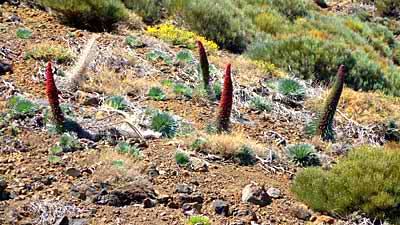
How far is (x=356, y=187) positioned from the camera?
588 cm

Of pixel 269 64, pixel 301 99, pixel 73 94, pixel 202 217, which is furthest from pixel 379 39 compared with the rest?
pixel 202 217

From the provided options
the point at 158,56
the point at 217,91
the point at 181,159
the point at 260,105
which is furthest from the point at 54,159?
the point at 158,56

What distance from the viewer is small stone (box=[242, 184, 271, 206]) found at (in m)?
5.86

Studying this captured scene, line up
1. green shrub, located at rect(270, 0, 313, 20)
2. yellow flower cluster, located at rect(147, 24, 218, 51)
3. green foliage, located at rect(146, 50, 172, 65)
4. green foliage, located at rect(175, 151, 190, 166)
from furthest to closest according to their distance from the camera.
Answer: green shrub, located at rect(270, 0, 313, 20) < yellow flower cluster, located at rect(147, 24, 218, 51) < green foliage, located at rect(146, 50, 172, 65) < green foliage, located at rect(175, 151, 190, 166)

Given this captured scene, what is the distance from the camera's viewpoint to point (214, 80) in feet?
30.2

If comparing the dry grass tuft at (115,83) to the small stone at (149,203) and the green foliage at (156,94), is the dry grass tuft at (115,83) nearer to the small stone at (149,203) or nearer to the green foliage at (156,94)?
the green foliage at (156,94)

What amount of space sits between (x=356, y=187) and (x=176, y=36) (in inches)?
227

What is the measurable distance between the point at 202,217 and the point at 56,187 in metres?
1.28

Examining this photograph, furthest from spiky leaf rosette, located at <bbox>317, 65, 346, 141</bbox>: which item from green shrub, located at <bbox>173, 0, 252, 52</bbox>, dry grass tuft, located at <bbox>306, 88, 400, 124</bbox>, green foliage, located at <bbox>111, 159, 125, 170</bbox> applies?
green shrub, located at <bbox>173, 0, 252, 52</bbox>

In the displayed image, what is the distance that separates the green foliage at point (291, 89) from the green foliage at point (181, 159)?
131 inches

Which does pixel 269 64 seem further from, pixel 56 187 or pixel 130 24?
pixel 56 187

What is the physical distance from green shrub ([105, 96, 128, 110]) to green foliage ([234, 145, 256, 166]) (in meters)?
1.56

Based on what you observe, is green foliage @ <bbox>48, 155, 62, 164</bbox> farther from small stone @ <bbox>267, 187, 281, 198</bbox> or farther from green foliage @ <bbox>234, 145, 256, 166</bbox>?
small stone @ <bbox>267, 187, 281, 198</bbox>

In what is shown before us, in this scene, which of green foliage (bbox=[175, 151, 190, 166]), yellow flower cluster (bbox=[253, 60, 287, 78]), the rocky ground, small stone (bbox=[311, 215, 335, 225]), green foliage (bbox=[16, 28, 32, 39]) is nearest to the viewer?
the rocky ground
